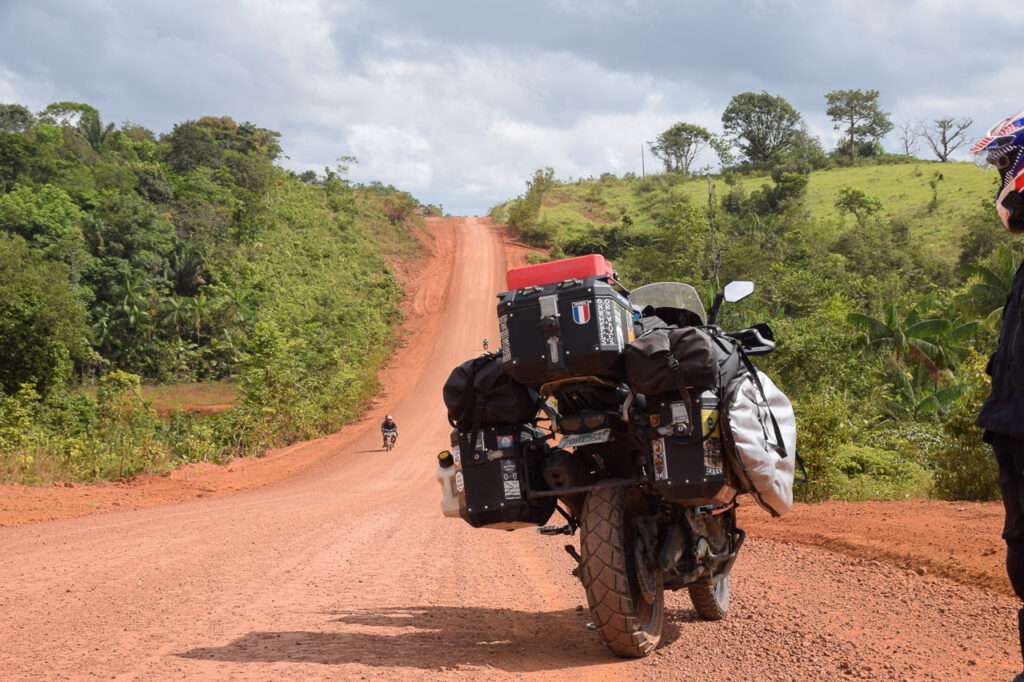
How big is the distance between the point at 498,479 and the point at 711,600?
181cm

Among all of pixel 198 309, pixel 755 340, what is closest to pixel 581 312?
pixel 755 340

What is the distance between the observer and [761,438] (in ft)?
15.7

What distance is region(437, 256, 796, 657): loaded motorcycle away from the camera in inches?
181

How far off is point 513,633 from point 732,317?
23.5 m

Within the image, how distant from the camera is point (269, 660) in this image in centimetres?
473

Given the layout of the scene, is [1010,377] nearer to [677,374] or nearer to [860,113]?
[677,374]

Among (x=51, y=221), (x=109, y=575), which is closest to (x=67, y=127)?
(x=51, y=221)

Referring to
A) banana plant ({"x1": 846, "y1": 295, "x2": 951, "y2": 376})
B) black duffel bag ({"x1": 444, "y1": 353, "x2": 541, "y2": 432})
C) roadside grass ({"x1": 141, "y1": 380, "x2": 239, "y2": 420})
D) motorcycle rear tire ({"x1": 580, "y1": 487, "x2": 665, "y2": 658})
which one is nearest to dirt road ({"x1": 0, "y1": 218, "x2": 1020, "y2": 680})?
motorcycle rear tire ({"x1": 580, "y1": 487, "x2": 665, "y2": 658})

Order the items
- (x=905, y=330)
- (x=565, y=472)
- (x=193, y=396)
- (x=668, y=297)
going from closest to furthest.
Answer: (x=565, y=472), (x=668, y=297), (x=905, y=330), (x=193, y=396)

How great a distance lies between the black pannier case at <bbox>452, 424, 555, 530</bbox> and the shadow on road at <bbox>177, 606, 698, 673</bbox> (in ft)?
2.57

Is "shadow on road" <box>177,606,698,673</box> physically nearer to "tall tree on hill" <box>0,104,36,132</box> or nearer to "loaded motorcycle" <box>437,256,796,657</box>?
"loaded motorcycle" <box>437,256,796,657</box>

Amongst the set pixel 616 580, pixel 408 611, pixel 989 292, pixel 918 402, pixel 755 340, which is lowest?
pixel 918 402

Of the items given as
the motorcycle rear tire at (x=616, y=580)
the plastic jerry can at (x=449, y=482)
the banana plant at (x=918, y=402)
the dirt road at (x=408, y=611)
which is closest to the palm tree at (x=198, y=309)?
the dirt road at (x=408, y=611)

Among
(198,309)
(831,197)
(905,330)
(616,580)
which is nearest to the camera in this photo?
(616,580)
